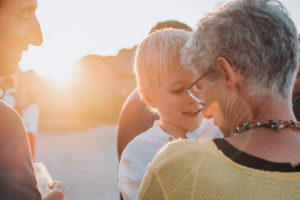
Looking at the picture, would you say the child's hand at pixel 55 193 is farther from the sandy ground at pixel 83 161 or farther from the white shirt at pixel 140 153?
the sandy ground at pixel 83 161

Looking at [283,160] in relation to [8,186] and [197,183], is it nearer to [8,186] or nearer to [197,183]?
[197,183]

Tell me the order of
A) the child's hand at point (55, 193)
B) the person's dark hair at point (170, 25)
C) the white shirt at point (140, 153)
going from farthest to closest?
the person's dark hair at point (170, 25) < the white shirt at point (140, 153) < the child's hand at point (55, 193)

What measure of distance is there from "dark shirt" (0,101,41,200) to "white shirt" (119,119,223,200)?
804mm

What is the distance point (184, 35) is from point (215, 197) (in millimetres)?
1287

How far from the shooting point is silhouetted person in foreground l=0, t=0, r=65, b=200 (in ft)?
3.62

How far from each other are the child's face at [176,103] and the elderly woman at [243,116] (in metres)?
0.69

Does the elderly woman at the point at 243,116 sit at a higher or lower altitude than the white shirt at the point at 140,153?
higher

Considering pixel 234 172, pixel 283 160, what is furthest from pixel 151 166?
pixel 283 160

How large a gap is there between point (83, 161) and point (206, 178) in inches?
334

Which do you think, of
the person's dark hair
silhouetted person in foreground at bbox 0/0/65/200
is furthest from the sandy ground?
silhouetted person in foreground at bbox 0/0/65/200

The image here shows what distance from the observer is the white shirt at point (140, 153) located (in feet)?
6.30

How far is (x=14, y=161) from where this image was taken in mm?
1135

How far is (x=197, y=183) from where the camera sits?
1.03 m

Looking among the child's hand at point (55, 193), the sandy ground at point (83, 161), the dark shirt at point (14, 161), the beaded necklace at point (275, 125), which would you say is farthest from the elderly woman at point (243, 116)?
the sandy ground at point (83, 161)
